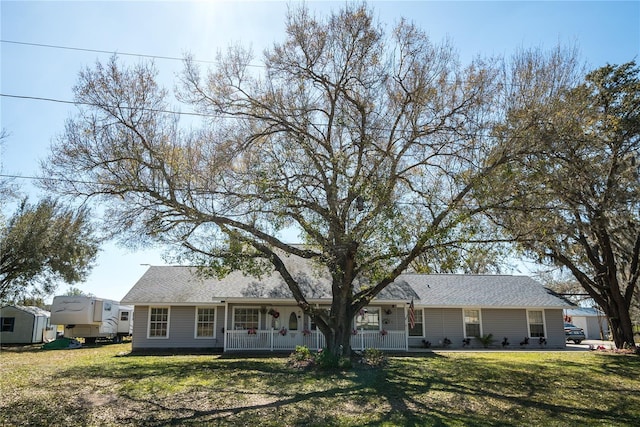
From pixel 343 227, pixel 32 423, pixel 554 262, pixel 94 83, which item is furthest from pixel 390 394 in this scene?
pixel 554 262

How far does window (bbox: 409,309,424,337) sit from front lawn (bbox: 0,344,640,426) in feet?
25.5

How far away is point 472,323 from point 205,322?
45.5 ft

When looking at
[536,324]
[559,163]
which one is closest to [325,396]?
[559,163]

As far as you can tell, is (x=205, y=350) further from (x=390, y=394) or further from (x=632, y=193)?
(x=632, y=193)

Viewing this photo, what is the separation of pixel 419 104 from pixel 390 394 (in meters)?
8.56

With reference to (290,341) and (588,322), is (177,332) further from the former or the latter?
(588,322)

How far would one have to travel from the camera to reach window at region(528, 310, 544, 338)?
2543 cm

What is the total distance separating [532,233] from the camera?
1401 centimetres

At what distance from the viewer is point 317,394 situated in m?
11.4

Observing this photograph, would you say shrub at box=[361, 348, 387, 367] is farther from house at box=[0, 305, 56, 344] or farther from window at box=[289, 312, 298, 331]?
house at box=[0, 305, 56, 344]

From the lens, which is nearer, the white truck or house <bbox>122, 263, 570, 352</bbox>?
house <bbox>122, 263, 570, 352</bbox>

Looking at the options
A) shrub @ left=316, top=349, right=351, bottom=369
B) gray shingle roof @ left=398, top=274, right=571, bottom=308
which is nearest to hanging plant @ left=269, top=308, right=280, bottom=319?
shrub @ left=316, top=349, right=351, bottom=369

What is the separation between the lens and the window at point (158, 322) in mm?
22547

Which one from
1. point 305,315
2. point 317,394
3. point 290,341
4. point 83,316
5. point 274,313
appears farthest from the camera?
point 83,316
